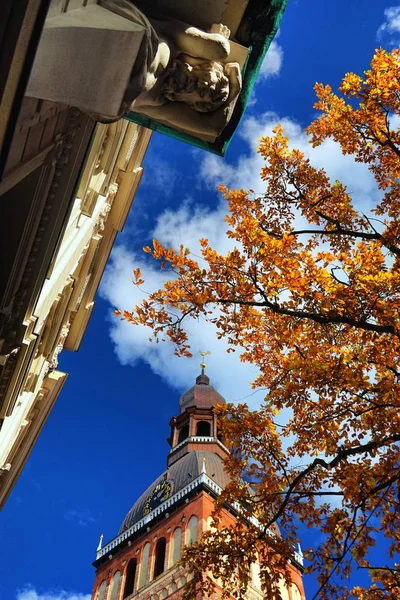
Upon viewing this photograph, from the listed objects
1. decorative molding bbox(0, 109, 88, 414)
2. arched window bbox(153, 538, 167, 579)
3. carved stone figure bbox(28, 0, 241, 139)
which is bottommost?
carved stone figure bbox(28, 0, 241, 139)

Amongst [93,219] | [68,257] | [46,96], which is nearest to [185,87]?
[46,96]

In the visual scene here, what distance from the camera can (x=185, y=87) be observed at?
11.3ft

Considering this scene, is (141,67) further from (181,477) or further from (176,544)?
(181,477)

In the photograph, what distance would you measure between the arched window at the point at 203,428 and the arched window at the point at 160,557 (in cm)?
1402

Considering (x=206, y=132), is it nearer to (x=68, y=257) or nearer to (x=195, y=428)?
(x=68, y=257)

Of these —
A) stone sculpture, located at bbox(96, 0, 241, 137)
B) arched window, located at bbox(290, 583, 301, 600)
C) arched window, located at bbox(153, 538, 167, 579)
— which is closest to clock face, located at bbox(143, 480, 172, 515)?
arched window, located at bbox(153, 538, 167, 579)

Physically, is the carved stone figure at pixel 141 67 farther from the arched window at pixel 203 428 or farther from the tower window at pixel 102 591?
the arched window at pixel 203 428

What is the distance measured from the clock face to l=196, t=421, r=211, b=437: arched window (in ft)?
26.0

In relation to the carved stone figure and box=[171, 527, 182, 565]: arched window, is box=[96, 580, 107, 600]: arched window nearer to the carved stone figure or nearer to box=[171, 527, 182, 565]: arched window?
box=[171, 527, 182, 565]: arched window

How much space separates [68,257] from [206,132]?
5507mm

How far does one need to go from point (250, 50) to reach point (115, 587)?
1804 inches

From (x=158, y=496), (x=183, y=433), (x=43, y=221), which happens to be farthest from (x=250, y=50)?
(x=183, y=433)

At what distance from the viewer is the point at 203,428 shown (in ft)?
176

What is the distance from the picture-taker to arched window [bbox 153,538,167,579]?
38875 millimetres
